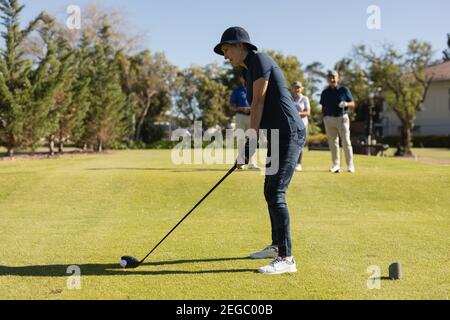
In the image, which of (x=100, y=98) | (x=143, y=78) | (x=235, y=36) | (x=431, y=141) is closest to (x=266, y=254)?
(x=235, y=36)

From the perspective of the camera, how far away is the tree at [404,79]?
4319 centimetres

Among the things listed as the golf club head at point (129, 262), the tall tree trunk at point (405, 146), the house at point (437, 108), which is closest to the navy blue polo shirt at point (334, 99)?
the golf club head at point (129, 262)

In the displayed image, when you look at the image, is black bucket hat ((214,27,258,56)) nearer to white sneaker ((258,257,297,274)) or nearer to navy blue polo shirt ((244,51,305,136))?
navy blue polo shirt ((244,51,305,136))

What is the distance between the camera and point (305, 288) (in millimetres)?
4820

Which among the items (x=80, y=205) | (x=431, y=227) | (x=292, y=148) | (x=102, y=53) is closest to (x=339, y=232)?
(x=431, y=227)

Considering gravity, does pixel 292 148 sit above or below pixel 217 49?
below

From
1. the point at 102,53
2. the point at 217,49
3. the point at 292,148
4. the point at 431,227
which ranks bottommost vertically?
the point at 431,227

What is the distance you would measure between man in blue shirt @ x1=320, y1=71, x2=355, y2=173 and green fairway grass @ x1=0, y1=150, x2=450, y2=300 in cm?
75

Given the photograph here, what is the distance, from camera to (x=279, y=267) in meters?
5.42

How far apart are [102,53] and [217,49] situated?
104ft

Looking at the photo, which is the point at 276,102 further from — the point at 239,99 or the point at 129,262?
the point at 239,99

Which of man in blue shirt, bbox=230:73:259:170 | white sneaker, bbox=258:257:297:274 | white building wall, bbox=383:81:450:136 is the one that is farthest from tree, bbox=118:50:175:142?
white sneaker, bbox=258:257:297:274

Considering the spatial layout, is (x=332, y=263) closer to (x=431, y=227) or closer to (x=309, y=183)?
(x=431, y=227)

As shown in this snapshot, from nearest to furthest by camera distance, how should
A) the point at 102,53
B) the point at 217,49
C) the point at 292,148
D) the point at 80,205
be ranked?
the point at 292,148, the point at 217,49, the point at 80,205, the point at 102,53
